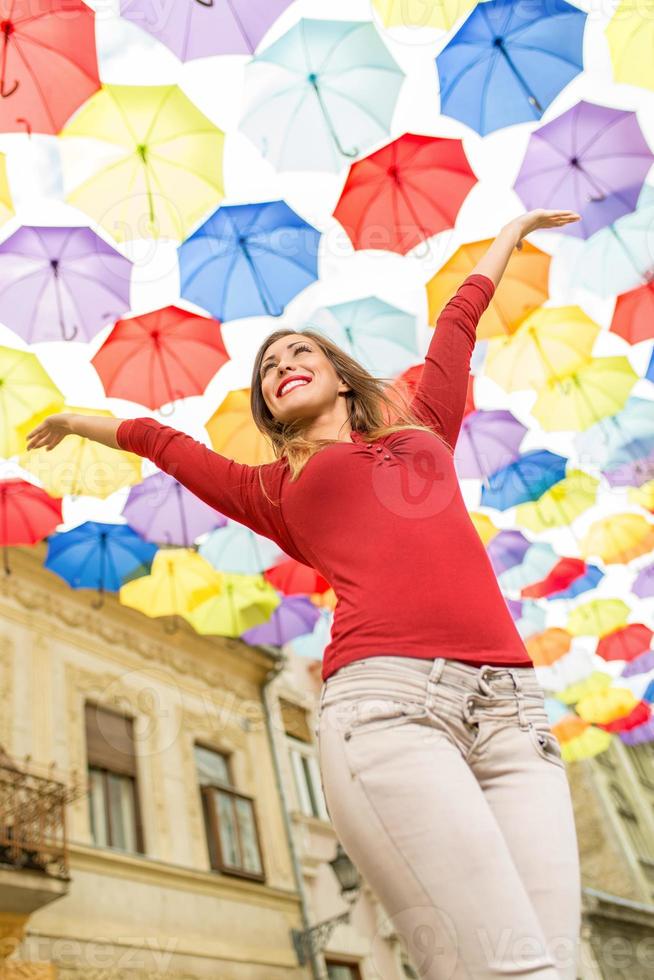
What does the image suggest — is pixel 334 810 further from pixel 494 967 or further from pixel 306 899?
pixel 306 899

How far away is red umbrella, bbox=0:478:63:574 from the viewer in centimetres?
852

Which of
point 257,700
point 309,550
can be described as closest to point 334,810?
point 309,550

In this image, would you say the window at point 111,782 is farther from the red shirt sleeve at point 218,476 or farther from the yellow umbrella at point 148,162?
the red shirt sleeve at point 218,476

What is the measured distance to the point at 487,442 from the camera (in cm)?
905

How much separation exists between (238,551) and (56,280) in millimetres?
3546

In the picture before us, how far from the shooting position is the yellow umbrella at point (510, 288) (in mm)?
7715

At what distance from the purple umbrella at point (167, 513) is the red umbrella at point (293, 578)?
3.16 ft

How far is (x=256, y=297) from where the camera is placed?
7.66 m

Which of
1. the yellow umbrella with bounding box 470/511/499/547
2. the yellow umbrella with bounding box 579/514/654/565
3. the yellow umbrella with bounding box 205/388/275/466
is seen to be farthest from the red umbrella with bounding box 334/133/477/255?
the yellow umbrella with bounding box 579/514/654/565

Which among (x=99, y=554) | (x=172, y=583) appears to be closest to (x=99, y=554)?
(x=99, y=554)

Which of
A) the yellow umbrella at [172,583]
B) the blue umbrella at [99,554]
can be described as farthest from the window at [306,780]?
the blue umbrella at [99,554]

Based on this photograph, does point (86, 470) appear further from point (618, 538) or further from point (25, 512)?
point (618, 538)

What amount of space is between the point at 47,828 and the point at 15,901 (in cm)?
102

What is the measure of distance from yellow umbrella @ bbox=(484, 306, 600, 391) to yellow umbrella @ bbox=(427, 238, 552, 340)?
14 cm
